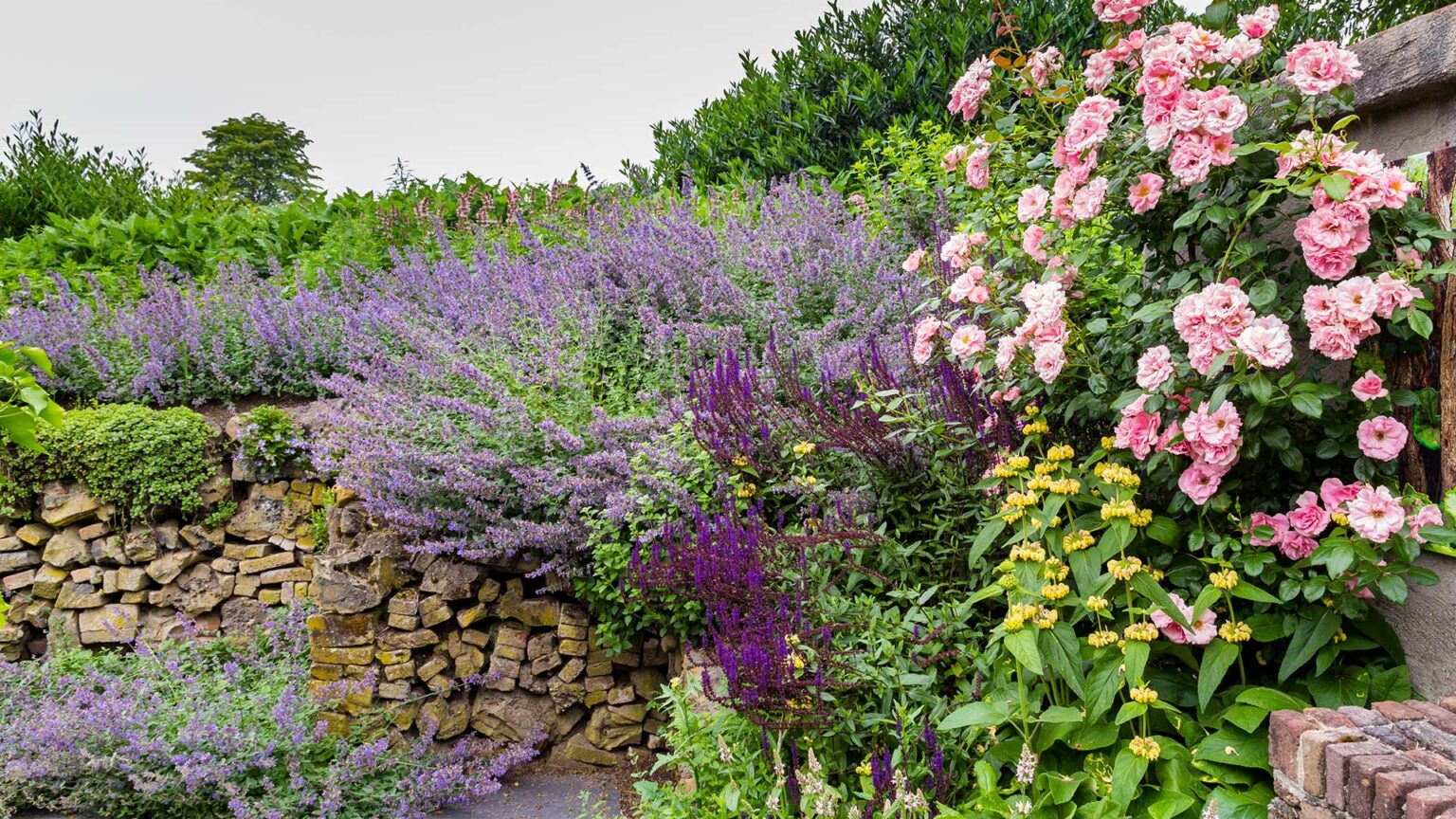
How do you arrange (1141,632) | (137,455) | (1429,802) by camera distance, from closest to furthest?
(1429,802), (1141,632), (137,455)

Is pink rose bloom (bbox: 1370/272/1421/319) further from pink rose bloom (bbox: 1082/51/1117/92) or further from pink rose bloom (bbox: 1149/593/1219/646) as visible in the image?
pink rose bloom (bbox: 1082/51/1117/92)

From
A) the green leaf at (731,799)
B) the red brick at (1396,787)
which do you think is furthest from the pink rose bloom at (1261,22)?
the green leaf at (731,799)

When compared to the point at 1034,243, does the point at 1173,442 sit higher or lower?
lower

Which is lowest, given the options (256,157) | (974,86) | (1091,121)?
(1091,121)

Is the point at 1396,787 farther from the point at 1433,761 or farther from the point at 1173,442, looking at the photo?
the point at 1173,442

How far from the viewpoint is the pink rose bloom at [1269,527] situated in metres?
2.22

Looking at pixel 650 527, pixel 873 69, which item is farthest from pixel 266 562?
pixel 873 69

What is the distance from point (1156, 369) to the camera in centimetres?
222

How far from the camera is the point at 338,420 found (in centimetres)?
430

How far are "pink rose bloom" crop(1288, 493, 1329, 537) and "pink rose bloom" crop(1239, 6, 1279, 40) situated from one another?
1.07 meters

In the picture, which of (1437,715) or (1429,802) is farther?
(1437,715)

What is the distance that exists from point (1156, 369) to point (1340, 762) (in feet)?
2.84

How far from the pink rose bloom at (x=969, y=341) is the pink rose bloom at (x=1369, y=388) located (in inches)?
33.4

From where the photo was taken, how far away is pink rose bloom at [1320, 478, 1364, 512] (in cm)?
216
